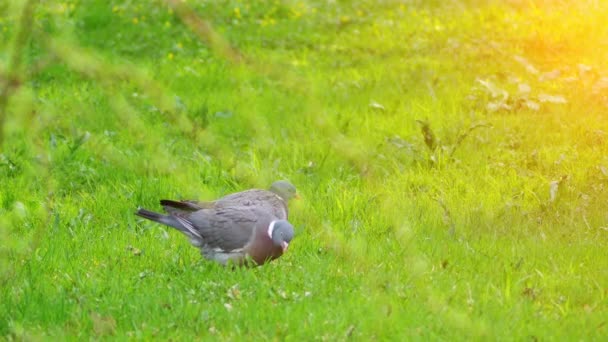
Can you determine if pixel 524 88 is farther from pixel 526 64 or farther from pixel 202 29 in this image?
pixel 202 29

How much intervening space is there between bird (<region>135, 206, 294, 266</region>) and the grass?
0.12 meters

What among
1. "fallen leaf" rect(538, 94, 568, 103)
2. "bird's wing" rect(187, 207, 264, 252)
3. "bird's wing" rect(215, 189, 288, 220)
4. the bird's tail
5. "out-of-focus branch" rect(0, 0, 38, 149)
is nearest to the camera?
"out-of-focus branch" rect(0, 0, 38, 149)

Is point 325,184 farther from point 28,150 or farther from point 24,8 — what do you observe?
point 24,8

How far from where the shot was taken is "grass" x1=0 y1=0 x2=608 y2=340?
184 inches

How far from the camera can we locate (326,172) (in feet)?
25.9

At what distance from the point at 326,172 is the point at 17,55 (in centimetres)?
613

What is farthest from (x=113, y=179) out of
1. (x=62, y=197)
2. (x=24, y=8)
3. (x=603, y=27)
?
(x=603, y=27)

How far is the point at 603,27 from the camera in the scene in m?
12.0

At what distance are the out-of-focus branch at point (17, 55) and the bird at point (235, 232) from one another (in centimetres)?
357

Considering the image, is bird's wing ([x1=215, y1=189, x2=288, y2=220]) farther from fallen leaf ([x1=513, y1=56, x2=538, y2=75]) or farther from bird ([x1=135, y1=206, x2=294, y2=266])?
fallen leaf ([x1=513, y1=56, x2=538, y2=75])

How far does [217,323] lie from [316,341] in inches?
22.3

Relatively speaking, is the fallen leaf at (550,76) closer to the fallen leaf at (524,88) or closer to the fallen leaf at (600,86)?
the fallen leaf at (524,88)

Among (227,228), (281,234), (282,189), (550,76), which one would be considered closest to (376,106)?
(550,76)

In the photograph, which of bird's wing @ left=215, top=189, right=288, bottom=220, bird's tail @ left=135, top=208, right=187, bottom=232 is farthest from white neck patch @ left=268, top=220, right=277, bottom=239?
bird's tail @ left=135, top=208, right=187, bottom=232
